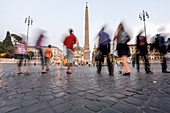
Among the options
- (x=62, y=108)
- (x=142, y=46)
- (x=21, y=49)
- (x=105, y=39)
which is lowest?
(x=62, y=108)

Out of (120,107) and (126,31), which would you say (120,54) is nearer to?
(126,31)

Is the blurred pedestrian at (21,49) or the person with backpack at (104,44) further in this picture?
the blurred pedestrian at (21,49)

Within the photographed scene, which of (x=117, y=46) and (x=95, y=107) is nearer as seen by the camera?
(x=95, y=107)

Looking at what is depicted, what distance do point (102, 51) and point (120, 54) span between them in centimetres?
88

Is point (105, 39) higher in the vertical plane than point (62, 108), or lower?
higher

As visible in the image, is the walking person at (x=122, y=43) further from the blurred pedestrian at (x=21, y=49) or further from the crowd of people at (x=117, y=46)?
the blurred pedestrian at (x=21, y=49)

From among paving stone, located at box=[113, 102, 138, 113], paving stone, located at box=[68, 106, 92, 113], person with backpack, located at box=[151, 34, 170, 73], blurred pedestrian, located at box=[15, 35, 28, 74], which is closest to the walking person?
person with backpack, located at box=[151, 34, 170, 73]

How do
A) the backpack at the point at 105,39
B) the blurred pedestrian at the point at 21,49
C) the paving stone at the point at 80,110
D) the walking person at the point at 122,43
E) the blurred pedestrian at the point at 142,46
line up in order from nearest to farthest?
1. the paving stone at the point at 80,110
2. the walking person at the point at 122,43
3. the backpack at the point at 105,39
4. the blurred pedestrian at the point at 21,49
5. the blurred pedestrian at the point at 142,46

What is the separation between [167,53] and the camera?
5293mm

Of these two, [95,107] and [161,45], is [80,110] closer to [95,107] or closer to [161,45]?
[95,107]

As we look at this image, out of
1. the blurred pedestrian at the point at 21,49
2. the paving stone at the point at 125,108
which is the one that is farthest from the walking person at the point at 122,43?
the blurred pedestrian at the point at 21,49

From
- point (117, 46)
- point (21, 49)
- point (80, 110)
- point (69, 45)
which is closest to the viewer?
point (80, 110)

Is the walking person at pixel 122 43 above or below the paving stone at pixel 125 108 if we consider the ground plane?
above

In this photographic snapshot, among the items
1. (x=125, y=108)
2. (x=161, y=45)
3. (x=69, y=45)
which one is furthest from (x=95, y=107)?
(x=161, y=45)
